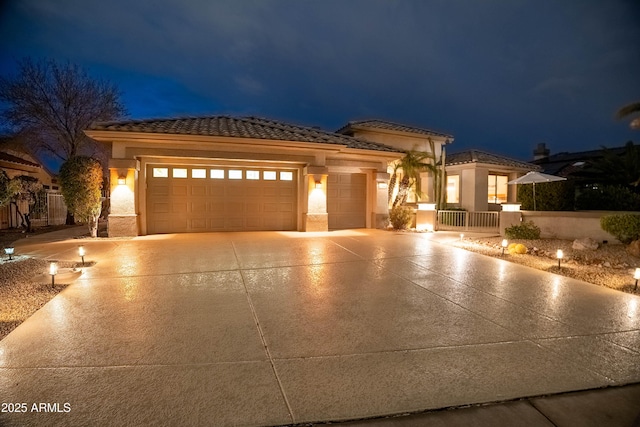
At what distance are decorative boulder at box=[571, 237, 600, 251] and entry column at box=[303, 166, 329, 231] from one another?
814 centimetres

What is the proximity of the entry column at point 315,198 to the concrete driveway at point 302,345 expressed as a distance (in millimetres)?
6670

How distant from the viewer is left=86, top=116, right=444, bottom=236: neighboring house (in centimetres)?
1141

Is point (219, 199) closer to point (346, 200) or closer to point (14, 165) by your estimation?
point (346, 200)

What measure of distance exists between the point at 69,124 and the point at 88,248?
35.6 ft

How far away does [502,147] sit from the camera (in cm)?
13375

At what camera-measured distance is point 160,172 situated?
12242 millimetres

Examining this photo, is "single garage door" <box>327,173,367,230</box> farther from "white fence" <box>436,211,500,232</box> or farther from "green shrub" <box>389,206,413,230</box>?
"white fence" <box>436,211,500,232</box>

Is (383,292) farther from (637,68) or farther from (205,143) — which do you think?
(205,143)

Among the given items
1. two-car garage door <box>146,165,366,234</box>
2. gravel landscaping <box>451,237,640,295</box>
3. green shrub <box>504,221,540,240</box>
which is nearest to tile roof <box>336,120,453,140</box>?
two-car garage door <box>146,165,366,234</box>

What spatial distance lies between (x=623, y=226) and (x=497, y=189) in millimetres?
12251

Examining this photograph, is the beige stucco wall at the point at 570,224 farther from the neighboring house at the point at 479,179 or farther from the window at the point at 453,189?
the window at the point at 453,189

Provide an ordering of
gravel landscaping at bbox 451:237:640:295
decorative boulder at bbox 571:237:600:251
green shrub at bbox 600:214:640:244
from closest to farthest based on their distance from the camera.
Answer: gravel landscaping at bbox 451:237:640:295, green shrub at bbox 600:214:640:244, decorative boulder at bbox 571:237:600:251

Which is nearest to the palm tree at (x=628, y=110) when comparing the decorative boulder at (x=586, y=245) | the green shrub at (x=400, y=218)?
the decorative boulder at (x=586, y=245)

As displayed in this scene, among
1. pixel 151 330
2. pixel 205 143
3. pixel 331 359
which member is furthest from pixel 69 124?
pixel 331 359
